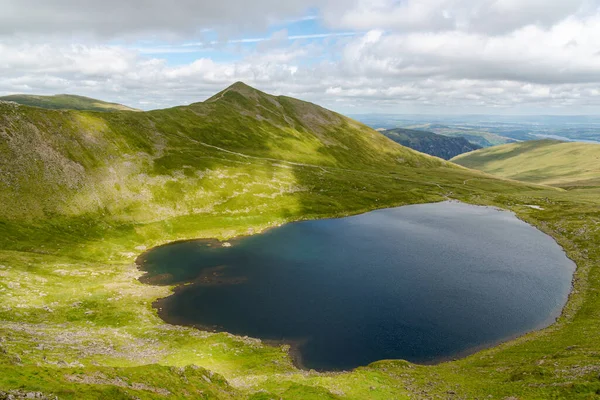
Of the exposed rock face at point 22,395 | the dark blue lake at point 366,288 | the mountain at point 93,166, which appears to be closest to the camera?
the exposed rock face at point 22,395

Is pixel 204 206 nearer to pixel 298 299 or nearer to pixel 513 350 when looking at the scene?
pixel 298 299

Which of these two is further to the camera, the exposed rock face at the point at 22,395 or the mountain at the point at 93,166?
the mountain at the point at 93,166

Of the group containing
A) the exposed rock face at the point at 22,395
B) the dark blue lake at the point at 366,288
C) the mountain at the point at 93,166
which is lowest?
the dark blue lake at the point at 366,288

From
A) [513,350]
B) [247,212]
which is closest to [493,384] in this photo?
[513,350]

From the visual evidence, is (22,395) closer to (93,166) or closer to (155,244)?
(155,244)

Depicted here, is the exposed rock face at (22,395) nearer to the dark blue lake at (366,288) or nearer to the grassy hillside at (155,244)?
the grassy hillside at (155,244)

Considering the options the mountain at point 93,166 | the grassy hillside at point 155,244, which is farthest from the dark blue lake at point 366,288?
the mountain at point 93,166

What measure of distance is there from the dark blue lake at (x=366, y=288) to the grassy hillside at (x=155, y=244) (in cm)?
433

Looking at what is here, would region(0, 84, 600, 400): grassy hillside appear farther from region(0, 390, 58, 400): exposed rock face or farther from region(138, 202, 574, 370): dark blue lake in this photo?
A: region(138, 202, 574, 370): dark blue lake

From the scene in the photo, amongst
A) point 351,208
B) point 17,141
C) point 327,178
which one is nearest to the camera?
point 17,141

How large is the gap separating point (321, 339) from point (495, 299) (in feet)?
139

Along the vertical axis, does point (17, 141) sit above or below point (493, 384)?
above

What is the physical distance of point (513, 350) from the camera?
53312 millimetres

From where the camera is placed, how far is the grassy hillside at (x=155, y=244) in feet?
122
